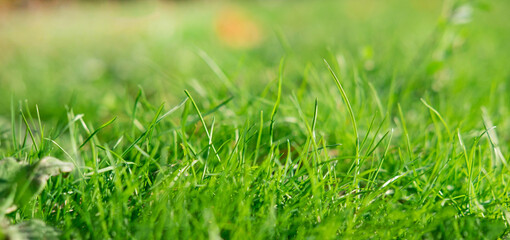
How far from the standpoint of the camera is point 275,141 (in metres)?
1.41

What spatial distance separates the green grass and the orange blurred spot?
41 centimetres

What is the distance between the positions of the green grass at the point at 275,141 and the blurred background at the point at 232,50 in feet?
0.07

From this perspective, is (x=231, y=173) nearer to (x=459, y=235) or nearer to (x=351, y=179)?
(x=351, y=179)

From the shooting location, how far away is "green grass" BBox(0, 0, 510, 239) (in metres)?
0.98

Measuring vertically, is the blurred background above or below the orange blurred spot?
above

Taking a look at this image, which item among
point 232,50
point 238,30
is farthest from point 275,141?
point 238,30

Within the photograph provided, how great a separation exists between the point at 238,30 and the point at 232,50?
2.76ft

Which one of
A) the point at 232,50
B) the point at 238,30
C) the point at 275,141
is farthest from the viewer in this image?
the point at 238,30

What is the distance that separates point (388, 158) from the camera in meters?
1.29

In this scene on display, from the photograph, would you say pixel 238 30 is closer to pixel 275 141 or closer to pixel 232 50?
Result: pixel 232 50

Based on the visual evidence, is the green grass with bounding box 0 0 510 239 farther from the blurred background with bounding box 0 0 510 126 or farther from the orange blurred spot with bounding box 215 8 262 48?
the orange blurred spot with bounding box 215 8 262 48

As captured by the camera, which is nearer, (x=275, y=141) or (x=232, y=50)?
(x=275, y=141)

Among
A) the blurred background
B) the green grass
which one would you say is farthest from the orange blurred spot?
the green grass

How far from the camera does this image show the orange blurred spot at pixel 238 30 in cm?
387
